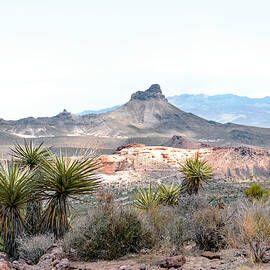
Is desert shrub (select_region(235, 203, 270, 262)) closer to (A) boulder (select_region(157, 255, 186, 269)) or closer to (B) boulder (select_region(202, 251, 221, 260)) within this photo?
(B) boulder (select_region(202, 251, 221, 260))

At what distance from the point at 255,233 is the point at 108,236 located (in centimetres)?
309

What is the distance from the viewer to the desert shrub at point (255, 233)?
19.5 feet

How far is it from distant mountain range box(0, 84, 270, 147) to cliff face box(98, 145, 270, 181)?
5141 centimetres

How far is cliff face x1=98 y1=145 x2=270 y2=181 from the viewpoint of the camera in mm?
50406

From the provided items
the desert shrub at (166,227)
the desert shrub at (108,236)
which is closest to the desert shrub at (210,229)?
the desert shrub at (166,227)

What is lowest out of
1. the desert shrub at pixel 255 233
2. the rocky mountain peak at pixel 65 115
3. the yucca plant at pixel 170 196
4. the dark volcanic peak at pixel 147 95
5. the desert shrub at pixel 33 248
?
the desert shrub at pixel 33 248

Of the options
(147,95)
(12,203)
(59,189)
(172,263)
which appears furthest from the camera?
(147,95)

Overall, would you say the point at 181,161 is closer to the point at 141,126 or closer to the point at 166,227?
the point at 166,227

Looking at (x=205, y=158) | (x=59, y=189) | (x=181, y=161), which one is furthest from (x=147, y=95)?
(x=59, y=189)

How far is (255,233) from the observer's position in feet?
19.8

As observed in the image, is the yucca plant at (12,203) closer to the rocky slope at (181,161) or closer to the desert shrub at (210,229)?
the desert shrub at (210,229)

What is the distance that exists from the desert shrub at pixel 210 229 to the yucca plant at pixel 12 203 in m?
4.50

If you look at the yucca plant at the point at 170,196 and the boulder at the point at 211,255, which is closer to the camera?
the boulder at the point at 211,255

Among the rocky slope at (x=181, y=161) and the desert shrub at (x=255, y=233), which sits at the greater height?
the desert shrub at (x=255, y=233)
